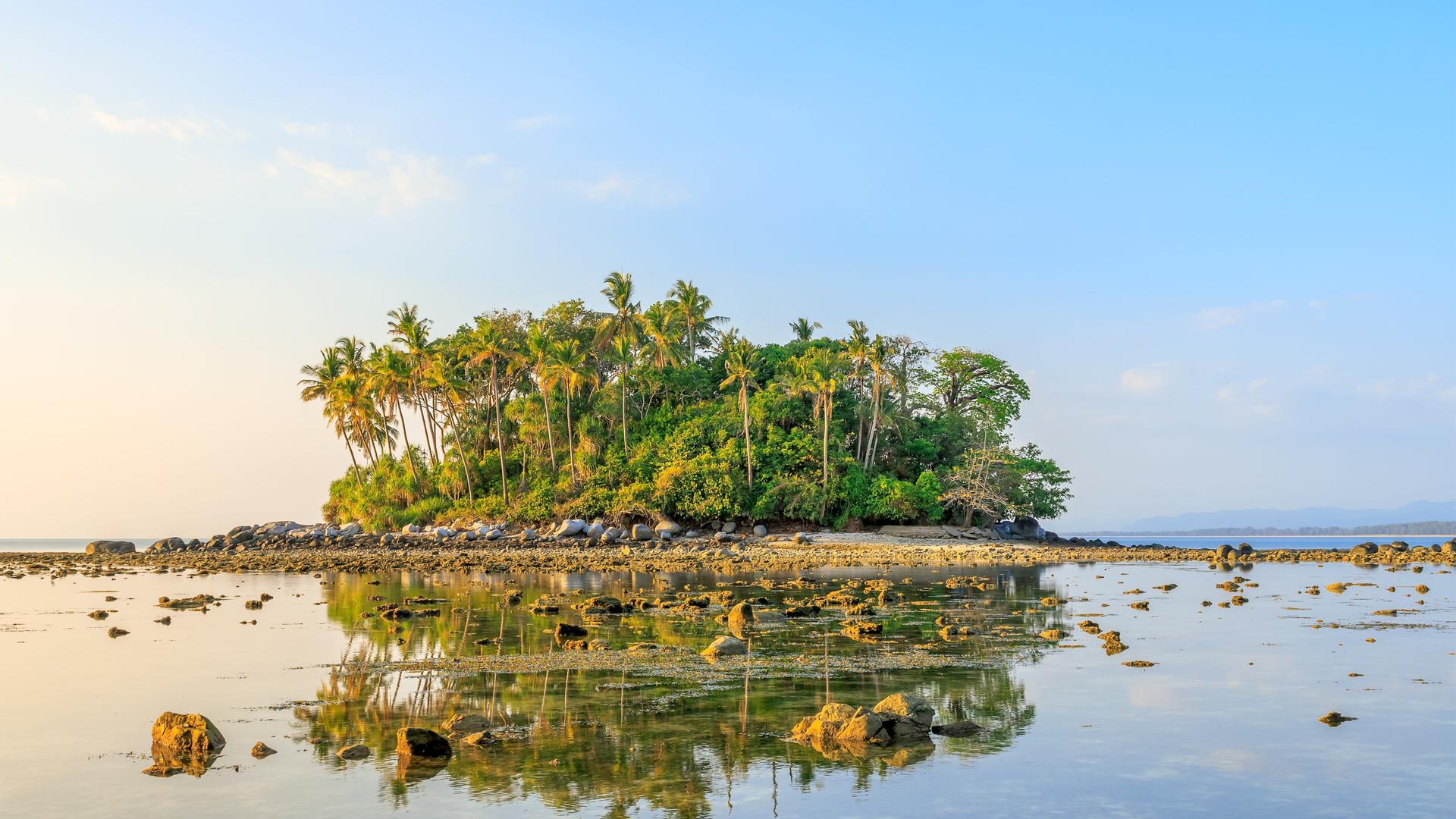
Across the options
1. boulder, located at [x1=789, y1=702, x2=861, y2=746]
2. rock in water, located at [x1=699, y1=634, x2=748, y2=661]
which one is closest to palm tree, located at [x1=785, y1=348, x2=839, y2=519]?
rock in water, located at [x1=699, y1=634, x2=748, y2=661]

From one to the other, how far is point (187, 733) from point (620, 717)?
4.89 m

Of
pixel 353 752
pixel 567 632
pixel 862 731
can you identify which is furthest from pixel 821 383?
pixel 353 752

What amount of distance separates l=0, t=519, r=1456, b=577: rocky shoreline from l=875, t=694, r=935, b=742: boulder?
32.9 metres

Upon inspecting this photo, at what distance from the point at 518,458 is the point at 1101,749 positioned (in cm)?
6841

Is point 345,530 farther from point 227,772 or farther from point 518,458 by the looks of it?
point 227,772

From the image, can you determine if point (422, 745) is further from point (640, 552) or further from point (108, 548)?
point (108, 548)

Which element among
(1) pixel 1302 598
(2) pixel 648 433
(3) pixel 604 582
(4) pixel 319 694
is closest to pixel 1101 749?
(4) pixel 319 694

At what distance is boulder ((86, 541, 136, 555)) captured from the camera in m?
74.1

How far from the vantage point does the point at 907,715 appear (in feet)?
37.8

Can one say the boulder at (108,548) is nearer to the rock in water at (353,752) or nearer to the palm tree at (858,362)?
the palm tree at (858,362)

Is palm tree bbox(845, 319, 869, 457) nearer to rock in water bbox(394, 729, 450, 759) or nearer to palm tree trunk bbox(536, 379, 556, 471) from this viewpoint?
palm tree trunk bbox(536, 379, 556, 471)

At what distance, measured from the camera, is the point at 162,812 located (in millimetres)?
8953

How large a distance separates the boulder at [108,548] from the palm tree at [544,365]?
33297mm

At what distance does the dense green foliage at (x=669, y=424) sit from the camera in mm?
63562
